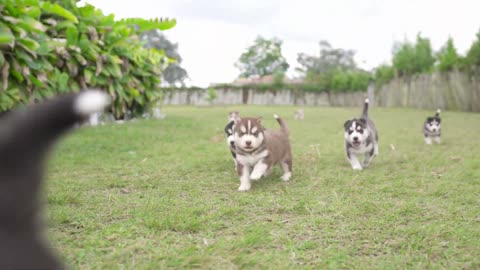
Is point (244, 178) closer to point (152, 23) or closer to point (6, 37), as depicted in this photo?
point (6, 37)

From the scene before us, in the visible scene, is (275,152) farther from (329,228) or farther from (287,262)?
(287,262)

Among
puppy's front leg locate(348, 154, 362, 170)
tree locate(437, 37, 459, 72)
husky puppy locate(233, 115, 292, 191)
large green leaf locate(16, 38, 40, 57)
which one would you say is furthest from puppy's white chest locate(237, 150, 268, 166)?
tree locate(437, 37, 459, 72)

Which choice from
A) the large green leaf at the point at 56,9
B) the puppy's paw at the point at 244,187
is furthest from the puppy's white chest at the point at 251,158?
the large green leaf at the point at 56,9

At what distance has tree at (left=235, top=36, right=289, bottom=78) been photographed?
60031 millimetres

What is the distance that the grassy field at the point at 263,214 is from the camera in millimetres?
2203

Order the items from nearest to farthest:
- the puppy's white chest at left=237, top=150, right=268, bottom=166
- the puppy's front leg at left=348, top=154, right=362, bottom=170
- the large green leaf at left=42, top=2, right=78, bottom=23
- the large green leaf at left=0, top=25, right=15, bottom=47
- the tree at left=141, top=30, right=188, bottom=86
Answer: the puppy's white chest at left=237, top=150, right=268, bottom=166, the puppy's front leg at left=348, top=154, right=362, bottom=170, the large green leaf at left=0, top=25, right=15, bottom=47, the large green leaf at left=42, top=2, right=78, bottom=23, the tree at left=141, top=30, right=188, bottom=86

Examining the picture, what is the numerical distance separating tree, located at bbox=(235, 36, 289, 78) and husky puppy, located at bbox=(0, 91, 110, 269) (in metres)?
59.8

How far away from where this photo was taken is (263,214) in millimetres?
3068

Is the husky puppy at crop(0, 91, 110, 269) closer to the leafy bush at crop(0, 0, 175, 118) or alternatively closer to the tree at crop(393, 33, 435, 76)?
the leafy bush at crop(0, 0, 175, 118)

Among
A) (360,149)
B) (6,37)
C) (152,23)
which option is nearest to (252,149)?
(360,149)

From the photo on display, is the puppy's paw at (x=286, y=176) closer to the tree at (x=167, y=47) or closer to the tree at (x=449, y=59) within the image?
the tree at (x=449, y=59)

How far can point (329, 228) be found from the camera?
274cm

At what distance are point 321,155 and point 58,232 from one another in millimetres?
4339

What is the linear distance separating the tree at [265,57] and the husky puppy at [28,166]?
59.8m
